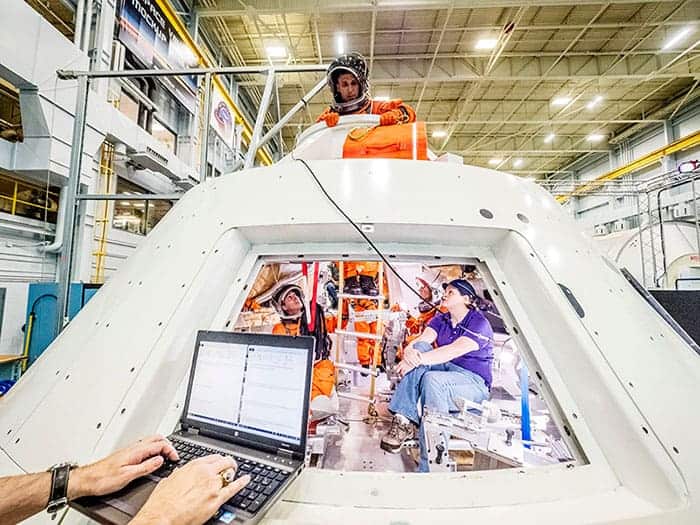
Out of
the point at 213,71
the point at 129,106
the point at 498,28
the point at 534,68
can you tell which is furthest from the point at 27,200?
the point at 534,68

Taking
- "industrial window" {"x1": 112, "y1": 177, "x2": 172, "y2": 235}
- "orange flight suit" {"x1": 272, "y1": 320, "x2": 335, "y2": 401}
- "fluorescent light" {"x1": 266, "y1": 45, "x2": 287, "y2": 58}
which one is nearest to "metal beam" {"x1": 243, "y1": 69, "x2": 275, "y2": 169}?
"orange flight suit" {"x1": 272, "y1": 320, "x2": 335, "y2": 401}

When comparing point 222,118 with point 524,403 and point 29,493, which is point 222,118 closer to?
point 524,403

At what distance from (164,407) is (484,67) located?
9.12 m

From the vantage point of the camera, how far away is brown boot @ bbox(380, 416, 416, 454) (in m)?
2.18

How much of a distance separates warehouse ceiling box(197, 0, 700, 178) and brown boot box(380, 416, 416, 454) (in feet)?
17.4

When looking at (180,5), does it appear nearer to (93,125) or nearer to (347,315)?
(93,125)

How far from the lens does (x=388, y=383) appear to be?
12.0ft

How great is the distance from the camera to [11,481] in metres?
0.78

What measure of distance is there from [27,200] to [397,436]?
4866 millimetres

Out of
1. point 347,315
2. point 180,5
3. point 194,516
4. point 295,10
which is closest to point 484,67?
point 295,10

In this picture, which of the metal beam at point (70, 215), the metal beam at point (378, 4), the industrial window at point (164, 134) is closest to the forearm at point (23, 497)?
the metal beam at point (70, 215)

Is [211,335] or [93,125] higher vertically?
[93,125]

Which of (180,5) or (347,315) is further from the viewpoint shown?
(180,5)

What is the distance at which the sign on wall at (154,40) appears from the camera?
4988mm
